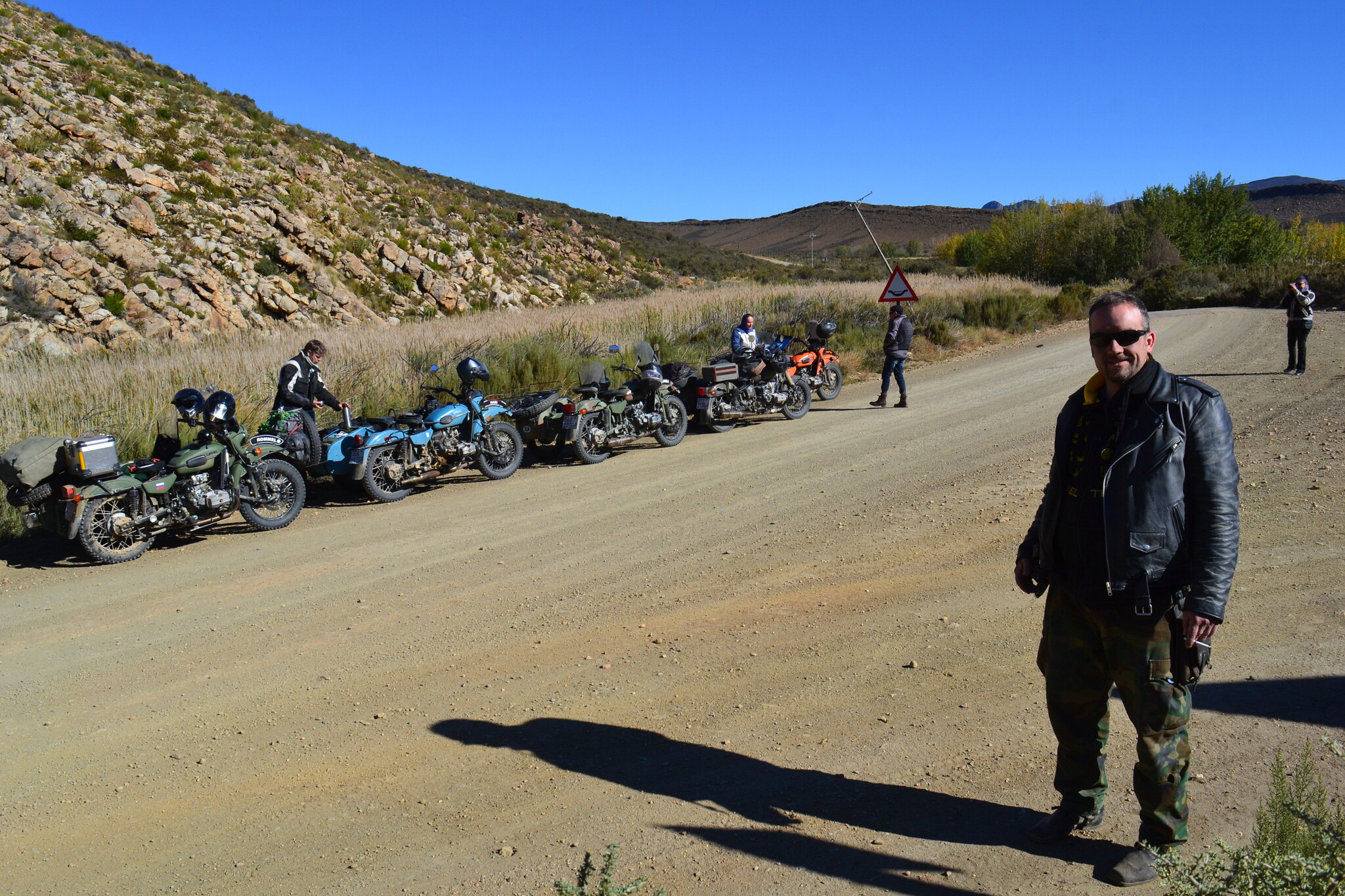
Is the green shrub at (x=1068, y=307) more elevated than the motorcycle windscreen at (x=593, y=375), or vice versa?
the green shrub at (x=1068, y=307)

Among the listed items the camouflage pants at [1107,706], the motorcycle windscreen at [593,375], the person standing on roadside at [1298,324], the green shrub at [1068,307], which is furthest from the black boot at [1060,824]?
the green shrub at [1068,307]

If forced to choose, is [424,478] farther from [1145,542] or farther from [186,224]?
[186,224]

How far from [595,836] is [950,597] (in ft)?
10.5

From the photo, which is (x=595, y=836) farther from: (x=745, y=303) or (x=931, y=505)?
(x=745, y=303)

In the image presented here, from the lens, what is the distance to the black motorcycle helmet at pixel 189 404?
8953 mm

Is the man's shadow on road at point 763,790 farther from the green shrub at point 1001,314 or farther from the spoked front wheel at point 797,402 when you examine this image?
the green shrub at point 1001,314

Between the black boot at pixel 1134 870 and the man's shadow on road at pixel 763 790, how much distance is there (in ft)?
0.27

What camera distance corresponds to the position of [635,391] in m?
12.7

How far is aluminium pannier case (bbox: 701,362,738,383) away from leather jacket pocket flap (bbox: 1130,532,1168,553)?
415 inches

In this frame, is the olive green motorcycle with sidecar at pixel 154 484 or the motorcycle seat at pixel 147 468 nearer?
the olive green motorcycle with sidecar at pixel 154 484

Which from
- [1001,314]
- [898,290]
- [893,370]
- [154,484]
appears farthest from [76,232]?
[1001,314]

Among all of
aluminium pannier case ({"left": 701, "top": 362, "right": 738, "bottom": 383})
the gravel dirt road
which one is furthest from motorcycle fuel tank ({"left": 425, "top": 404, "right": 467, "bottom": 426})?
aluminium pannier case ({"left": 701, "top": 362, "right": 738, "bottom": 383})

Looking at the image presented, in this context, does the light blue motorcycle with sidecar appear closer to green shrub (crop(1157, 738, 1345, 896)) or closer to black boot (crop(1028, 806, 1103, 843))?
black boot (crop(1028, 806, 1103, 843))

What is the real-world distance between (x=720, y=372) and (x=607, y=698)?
8.99 meters
